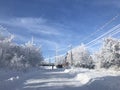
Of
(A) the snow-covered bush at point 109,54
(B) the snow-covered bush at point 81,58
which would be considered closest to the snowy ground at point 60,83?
(A) the snow-covered bush at point 109,54

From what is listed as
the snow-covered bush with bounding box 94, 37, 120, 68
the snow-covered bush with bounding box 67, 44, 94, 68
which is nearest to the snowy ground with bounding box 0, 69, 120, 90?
the snow-covered bush with bounding box 94, 37, 120, 68

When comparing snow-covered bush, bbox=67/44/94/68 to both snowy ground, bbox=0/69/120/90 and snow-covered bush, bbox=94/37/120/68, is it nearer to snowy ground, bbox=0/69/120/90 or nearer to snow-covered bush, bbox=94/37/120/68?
snow-covered bush, bbox=94/37/120/68

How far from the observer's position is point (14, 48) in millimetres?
69500

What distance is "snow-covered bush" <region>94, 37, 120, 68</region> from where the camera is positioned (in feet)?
231

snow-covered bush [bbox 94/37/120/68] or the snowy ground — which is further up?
snow-covered bush [bbox 94/37/120/68]

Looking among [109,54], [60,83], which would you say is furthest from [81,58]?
[60,83]

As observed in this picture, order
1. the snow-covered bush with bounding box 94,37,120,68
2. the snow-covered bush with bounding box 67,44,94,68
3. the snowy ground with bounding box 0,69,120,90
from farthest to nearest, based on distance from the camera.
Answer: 1. the snow-covered bush with bounding box 67,44,94,68
2. the snow-covered bush with bounding box 94,37,120,68
3. the snowy ground with bounding box 0,69,120,90

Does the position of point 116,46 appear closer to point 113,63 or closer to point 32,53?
point 113,63

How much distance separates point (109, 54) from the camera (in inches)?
2822

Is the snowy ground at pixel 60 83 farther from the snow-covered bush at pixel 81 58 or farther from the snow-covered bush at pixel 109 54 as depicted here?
the snow-covered bush at pixel 81 58

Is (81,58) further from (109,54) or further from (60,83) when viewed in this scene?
(60,83)

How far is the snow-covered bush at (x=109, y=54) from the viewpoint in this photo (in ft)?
231

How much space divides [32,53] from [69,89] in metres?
66.2

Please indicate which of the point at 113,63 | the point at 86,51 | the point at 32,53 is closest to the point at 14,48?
the point at 32,53
